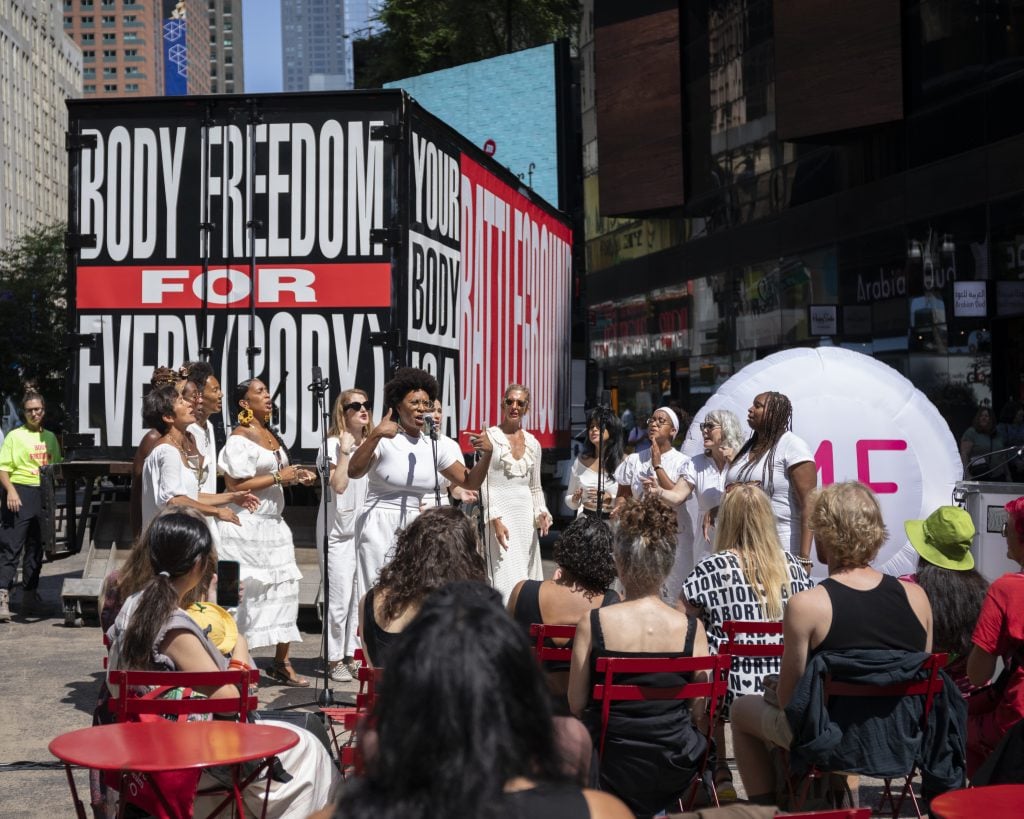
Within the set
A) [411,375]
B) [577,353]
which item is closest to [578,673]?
[411,375]

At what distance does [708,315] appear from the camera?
28.0 m

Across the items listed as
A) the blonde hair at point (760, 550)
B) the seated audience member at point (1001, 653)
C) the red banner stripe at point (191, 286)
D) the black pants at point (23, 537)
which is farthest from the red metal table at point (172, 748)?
the black pants at point (23, 537)

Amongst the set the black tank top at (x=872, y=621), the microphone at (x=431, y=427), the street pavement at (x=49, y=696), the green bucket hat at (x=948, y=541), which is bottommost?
the street pavement at (x=49, y=696)

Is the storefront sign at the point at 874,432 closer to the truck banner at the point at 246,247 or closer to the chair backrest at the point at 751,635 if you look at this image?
the truck banner at the point at 246,247

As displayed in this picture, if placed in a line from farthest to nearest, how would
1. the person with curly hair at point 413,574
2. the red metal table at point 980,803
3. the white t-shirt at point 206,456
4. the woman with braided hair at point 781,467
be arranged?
the white t-shirt at point 206,456 → the woman with braided hair at point 781,467 → the person with curly hair at point 413,574 → the red metal table at point 980,803

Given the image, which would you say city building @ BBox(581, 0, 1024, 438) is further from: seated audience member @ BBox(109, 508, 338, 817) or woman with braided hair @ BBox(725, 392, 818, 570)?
seated audience member @ BBox(109, 508, 338, 817)

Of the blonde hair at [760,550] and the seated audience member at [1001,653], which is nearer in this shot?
the seated audience member at [1001,653]

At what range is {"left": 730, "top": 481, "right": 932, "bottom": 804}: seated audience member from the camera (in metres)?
4.49

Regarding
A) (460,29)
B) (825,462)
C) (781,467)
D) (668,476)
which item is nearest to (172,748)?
(781,467)

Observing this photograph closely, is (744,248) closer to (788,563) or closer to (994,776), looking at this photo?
(788,563)

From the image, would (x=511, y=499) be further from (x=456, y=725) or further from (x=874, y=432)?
(x=456, y=725)

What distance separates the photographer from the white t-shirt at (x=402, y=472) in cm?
805

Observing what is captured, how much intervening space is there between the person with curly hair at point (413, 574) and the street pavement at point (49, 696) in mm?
1824

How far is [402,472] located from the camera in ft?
26.5
